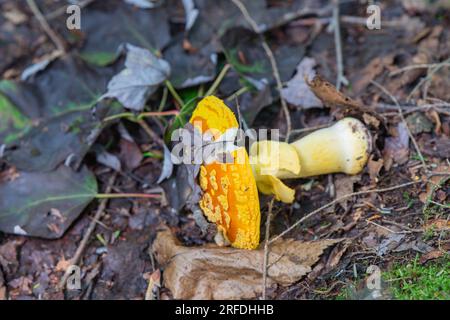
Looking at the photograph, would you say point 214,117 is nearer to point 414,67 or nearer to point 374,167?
point 374,167

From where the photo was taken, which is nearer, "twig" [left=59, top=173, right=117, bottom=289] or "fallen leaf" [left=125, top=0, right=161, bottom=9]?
"twig" [left=59, top=173, right=117, bottom=289]

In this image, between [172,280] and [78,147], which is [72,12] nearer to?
[78,147]

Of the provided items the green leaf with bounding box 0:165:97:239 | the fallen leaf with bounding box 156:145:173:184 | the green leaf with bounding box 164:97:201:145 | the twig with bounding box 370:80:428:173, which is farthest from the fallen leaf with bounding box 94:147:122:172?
the twig with bounding box 370:80:428:173

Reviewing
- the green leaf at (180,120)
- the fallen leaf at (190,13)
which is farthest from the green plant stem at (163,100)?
the fallen leaf at (190,13)

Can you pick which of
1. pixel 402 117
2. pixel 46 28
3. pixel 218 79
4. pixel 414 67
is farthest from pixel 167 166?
pixel 46 28

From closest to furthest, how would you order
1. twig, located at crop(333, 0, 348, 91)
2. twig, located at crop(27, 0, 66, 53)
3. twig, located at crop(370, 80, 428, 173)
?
twig, located at crop(370, 80, 428, 173) → twig, located at crop(333, 0, 348, 91) → twig, located at crop(27, 0, 66, 53)

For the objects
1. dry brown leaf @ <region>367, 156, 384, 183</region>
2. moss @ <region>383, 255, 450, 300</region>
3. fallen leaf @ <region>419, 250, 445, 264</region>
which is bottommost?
moss @ <region>383, 255, 450, 300</region>

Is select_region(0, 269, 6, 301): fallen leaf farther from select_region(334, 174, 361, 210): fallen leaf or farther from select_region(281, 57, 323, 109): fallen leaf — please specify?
select_region(281, 57, 323, 109): fallen leaf
